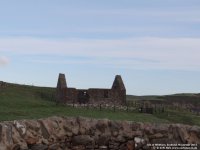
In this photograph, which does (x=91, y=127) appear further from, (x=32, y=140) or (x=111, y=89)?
(x=111, y=89)

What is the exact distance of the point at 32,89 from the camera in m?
51.5

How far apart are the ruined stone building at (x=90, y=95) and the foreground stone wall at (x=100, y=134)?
34.8 m

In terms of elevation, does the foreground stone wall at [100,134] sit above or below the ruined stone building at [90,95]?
below

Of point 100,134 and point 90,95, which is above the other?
point 90,95

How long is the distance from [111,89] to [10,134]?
131ft

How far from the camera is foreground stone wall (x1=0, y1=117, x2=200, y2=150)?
42.5ft

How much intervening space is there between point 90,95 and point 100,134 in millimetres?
36715

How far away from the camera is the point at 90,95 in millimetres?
50406

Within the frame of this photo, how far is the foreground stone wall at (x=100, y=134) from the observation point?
13.0m

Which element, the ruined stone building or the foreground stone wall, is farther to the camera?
the ruined stone building

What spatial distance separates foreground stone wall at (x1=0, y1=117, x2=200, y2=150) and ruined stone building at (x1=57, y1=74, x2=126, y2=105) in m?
34.8

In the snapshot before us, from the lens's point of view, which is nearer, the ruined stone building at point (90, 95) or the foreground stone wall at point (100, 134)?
the foreground stone wall at point (100, 134)

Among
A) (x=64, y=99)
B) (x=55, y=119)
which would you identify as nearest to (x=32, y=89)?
(x=64, y=99)

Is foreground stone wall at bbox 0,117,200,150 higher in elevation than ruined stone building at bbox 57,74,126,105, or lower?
lower
